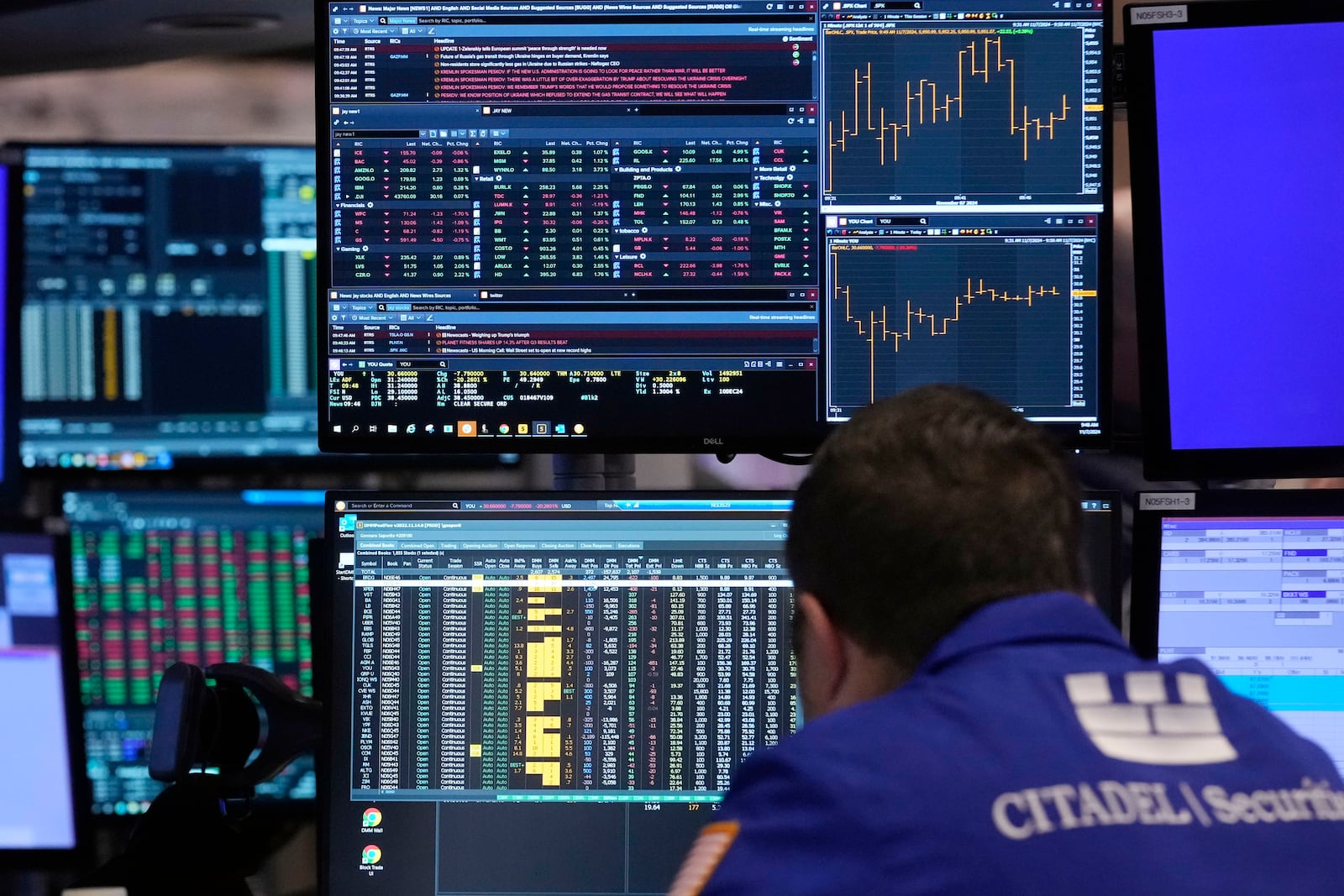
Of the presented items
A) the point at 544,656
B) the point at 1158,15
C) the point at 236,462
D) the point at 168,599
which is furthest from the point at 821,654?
the point at 236,462

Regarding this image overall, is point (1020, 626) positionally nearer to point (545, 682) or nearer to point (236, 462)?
point (545, 682)

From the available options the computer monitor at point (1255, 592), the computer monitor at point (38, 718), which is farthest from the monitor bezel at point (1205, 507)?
the computer monitor at point (38, 718)

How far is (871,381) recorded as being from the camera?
138 cm

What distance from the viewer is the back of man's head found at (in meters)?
0.90

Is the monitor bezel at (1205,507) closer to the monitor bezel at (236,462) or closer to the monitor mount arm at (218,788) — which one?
the monitor mount arm at (218,788)

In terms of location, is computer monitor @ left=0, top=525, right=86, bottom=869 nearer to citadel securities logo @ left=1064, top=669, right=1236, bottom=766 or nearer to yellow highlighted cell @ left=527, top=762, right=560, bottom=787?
yellow highlighted cell @ left=527, top=762, right=560, bottom=787

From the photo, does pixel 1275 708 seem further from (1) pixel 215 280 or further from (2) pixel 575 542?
(1) pixel 215 280

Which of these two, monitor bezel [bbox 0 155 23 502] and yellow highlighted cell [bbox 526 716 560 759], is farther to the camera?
monitor bezel [bbox 0 155 23 502]

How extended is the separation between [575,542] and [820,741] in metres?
0.62

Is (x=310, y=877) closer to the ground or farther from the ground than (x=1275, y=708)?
closer to the ground

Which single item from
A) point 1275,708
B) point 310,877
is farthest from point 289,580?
point 1275,708

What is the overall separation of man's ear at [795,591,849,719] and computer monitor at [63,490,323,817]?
1453 millimetres

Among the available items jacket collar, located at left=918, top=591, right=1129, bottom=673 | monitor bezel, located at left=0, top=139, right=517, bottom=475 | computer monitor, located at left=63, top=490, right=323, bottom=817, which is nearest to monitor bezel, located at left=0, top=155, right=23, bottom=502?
monitor bezel, located at left=0, top=139, right=517, bottom=475

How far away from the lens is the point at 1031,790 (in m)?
0.79
